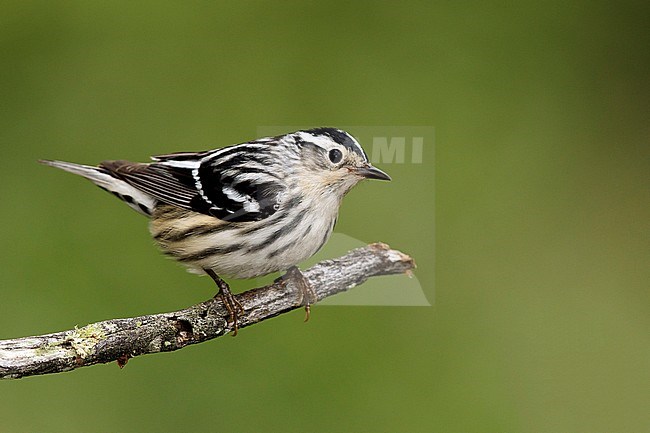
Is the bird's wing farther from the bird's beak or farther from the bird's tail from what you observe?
the bird's beak

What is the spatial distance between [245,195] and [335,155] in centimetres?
16

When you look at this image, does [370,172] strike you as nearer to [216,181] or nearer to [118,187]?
[216,181]

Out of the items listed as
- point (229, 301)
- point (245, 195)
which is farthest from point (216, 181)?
point (229, 301)

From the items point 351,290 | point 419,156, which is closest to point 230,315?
point 351,290

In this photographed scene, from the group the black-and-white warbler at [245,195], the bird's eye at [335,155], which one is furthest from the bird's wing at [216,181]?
the bird's eye at [335,155]

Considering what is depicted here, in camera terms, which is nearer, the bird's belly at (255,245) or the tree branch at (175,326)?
the tree branch at (175,326)

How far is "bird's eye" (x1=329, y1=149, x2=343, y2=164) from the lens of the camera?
106cm

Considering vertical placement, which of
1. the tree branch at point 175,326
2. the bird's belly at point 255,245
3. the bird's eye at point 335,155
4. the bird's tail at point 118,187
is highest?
the bird's eye at point 335,155

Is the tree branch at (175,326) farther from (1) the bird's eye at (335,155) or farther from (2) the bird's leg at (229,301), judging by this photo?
(1) the bird's eye at (335,155)

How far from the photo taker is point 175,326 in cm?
103

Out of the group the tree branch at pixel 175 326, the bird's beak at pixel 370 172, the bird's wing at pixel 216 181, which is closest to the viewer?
the tree branch at pixel 175 326

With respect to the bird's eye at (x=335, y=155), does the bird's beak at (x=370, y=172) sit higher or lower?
lower

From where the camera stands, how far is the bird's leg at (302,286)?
1169 millimetres

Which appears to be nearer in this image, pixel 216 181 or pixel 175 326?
pixel 175 326
